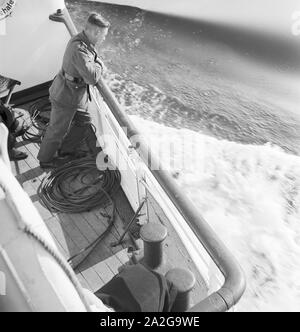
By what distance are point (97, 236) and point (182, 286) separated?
1.22 meters

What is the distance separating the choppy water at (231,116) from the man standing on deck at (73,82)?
8.31 feet

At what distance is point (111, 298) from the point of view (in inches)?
61.4

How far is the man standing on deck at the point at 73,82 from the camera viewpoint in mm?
2754

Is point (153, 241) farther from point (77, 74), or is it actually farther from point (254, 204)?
point (254, 204)

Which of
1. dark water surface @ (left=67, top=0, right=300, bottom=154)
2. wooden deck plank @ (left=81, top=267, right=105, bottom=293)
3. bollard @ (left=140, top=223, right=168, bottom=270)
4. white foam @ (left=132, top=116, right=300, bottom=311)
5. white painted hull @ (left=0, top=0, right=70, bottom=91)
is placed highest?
white painted hull @ (left=0, top=0, right=70, bottom=91)

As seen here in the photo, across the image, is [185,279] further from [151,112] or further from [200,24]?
[200,24]

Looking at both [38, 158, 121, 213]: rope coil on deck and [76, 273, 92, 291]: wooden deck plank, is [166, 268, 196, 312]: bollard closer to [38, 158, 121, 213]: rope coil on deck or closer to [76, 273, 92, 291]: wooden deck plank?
[76, 273, 92, 291]: wooden deck plank

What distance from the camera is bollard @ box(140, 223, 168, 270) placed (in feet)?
5.91

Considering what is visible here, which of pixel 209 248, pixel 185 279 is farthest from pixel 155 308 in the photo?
pixel 209 248

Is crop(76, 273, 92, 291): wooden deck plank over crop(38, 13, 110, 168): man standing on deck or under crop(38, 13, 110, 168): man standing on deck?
under

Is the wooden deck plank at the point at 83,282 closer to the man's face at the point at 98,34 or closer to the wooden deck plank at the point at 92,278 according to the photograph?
the wooden deck plank at the point at 92,278

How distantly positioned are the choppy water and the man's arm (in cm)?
277

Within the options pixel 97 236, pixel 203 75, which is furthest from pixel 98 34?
pixel 203 75

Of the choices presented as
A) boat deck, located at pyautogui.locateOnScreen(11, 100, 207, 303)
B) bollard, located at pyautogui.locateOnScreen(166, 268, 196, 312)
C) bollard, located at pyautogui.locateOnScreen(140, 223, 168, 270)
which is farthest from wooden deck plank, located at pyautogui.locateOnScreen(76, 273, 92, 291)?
bollard, located at pyautogui.locateOnScreen(166, 268, 196, 312)
